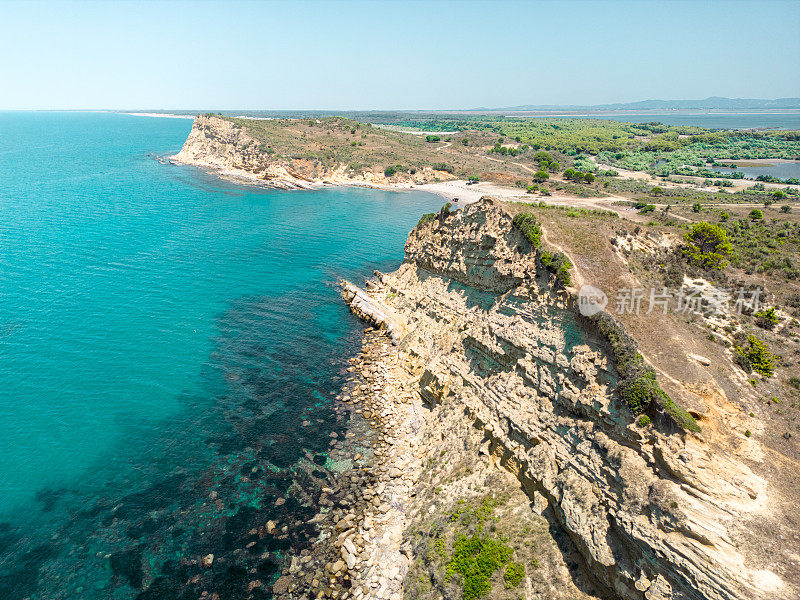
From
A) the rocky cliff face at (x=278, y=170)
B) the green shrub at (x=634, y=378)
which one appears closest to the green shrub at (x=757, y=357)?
the green shrub at (x=634, y=378)

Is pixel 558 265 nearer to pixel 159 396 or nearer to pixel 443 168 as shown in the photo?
pixel 159 396

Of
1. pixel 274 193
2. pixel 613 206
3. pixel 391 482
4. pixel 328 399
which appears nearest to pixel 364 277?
pixel 328 399

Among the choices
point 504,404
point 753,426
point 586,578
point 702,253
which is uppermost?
point 702,253

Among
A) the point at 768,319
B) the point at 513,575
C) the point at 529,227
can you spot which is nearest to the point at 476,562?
the point at 513,575

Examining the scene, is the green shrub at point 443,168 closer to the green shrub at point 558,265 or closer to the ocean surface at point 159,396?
the ocean surface at point 159,396

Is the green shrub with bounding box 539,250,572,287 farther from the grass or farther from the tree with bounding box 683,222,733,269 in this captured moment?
the grass

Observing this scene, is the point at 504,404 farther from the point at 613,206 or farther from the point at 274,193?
the point at 274,193

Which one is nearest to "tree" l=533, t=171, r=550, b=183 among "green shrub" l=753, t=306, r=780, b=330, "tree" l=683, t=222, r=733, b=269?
"tree" l=683, t=222, r=733, b=269
